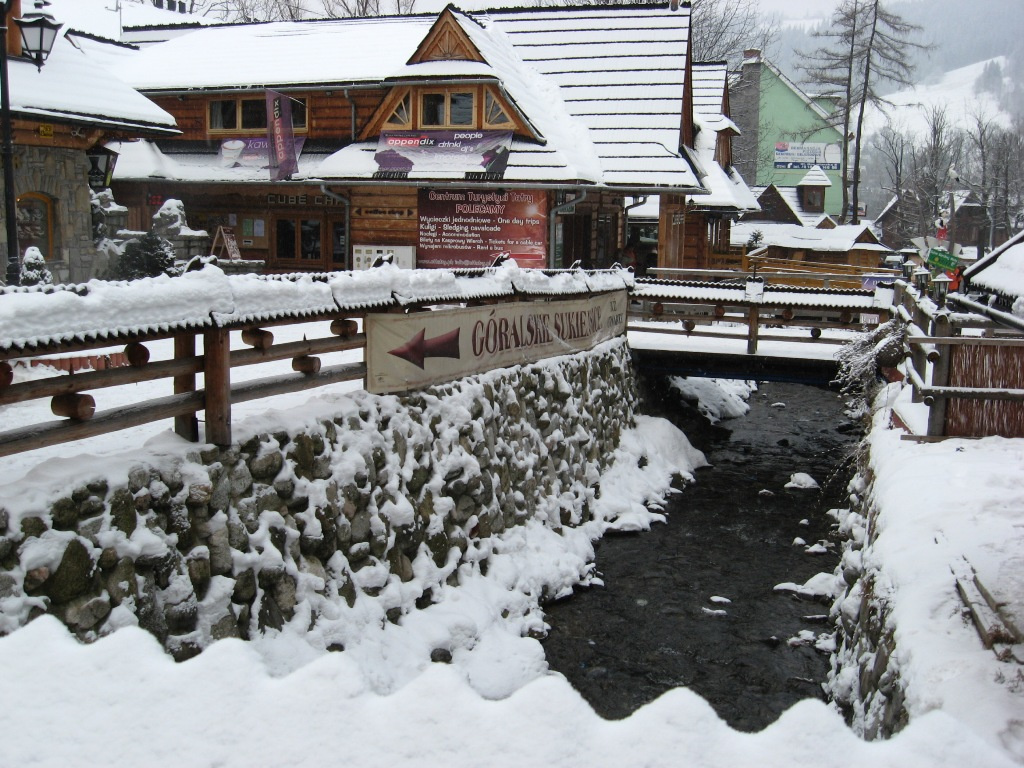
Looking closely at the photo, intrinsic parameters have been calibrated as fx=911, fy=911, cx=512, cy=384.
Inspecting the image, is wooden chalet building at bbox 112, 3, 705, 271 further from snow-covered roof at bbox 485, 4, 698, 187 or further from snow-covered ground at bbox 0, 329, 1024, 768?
snow-covered ground at bbox 0, 329, 1024, 768

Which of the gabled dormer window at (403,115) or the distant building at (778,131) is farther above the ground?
the distant building at (778,131)

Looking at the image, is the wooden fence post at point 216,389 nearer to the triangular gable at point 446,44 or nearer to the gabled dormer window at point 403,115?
the triangular gable at point 446,44

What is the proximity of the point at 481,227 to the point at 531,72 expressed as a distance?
583cm

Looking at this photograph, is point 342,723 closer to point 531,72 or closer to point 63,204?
point 63,204

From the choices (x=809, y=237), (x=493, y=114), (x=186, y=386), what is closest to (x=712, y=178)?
(x=493, y=114)

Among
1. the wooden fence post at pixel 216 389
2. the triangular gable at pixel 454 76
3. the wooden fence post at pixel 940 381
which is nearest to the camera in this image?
the wooden fence post at pixel 216 389

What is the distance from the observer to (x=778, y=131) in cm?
5638

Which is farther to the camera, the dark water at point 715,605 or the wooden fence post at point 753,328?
the wooden fence post at point 753,328

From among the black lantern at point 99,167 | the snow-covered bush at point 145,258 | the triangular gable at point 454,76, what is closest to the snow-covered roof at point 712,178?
the triangular gable at point 454,76

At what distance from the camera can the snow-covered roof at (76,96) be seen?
14.5 metres

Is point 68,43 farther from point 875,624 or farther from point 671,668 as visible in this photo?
point 875,624

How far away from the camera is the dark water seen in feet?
25.7

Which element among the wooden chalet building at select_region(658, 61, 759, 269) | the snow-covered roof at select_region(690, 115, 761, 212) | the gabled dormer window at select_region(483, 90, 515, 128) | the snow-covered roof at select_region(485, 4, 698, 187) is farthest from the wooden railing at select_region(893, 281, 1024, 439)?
the snow-covered roof at select_region(690, 115, 761, 212)

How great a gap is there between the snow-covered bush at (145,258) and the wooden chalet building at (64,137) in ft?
4.08
